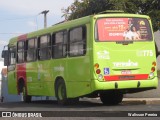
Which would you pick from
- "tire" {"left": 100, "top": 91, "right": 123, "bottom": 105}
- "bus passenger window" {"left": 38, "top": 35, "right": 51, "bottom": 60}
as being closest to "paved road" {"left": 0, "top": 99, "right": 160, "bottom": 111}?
"tire" {"left": 100, "top": 91, "right": 123, "bottom": 105}

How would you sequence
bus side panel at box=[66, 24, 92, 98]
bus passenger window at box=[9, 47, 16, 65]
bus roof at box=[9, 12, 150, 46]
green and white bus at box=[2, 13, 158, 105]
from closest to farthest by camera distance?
green and white bus at box=[2, 13, 158, 105] → bus side panel at box=[66, 24, 92, 98] → bus roof at box=[9, 12, 150, 46] → bus passenger window at box=[9, 47, 16, 65]

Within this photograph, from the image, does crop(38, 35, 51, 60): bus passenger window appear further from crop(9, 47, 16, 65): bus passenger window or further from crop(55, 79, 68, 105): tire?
crop(9, 47, 16, 65): bus passenger window

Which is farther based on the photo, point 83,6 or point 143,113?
point 83,6

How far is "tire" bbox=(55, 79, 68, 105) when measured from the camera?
681 inches

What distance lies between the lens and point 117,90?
16125 mm

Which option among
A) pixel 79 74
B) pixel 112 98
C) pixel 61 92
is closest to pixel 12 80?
pixel 61 92

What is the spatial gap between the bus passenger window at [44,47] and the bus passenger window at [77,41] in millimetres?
1814

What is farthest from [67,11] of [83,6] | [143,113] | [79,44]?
[143,113]

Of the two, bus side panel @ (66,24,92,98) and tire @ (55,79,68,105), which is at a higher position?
bus side panel @ (66,24,92,98)

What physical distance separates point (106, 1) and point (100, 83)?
8.79 metres

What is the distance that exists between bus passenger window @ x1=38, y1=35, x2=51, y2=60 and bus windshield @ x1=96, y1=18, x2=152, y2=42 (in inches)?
128

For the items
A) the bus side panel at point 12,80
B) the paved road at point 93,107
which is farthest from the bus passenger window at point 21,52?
the paved road at point 93,107

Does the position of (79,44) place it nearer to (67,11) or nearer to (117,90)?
(117,90)

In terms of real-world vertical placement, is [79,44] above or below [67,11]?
below
